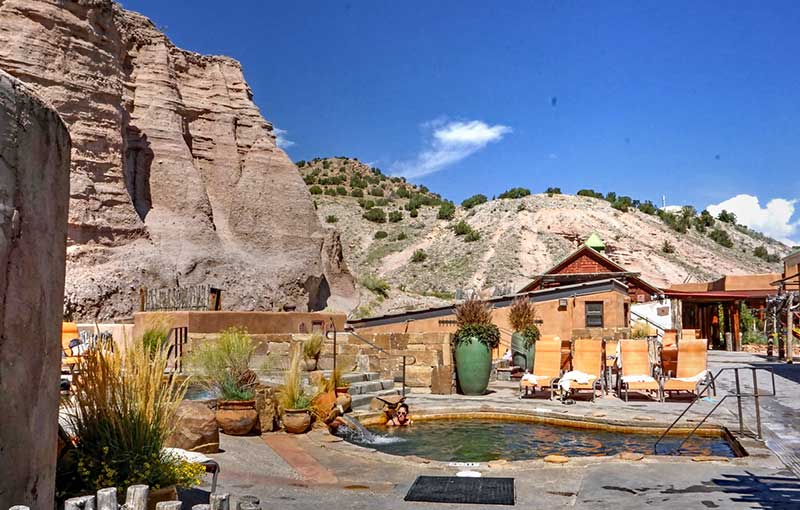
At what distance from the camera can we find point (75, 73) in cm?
2512

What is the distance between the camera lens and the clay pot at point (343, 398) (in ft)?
31.3

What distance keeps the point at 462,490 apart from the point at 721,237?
6783 cm

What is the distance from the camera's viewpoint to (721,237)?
66.1 metres

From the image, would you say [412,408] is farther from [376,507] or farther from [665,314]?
[665,314]

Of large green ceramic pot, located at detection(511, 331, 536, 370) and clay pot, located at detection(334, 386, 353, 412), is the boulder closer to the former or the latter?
clay pot, located at detection(334, 386, 353, 412)

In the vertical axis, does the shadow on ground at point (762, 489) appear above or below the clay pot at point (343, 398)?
below

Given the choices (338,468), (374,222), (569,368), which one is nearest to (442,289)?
(374,222)

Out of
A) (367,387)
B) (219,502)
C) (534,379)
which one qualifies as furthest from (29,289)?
(534,379)

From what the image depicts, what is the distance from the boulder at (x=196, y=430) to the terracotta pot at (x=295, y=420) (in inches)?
62.6

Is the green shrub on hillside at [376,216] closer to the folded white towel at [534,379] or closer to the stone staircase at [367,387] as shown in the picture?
the stone staircase at [367,387]

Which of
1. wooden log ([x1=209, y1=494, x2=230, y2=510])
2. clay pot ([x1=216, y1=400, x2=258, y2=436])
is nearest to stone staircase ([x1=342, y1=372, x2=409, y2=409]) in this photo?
clay pot ([x1=216, y1=400, x2=258, y2=436])

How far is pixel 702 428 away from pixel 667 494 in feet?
11.6

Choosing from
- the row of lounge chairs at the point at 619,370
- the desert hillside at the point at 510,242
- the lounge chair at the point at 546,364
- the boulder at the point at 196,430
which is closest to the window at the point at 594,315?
the row of lounge chairs at the point at 619,370

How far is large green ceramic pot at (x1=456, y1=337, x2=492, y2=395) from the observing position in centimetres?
1223
